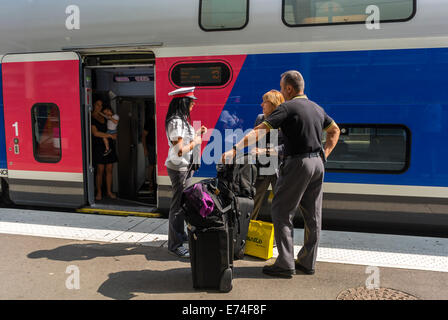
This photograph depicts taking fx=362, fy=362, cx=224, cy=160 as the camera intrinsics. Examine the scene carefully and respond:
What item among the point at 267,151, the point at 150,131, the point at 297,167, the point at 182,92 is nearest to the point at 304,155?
the point at 297,167

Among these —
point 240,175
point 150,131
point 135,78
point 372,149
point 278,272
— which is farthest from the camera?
point 150,131

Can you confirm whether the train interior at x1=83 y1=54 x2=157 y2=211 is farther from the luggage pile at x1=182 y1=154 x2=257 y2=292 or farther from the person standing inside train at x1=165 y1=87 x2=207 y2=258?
the luggage pile at x1=182 y1=154 x2=257 y2=292

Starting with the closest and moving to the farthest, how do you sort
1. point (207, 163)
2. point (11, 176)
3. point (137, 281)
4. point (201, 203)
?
1. point (201, 203)
2. point (137, 281)
3. point (207, 163)
4. point (11, 176)

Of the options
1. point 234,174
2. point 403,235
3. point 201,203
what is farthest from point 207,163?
point 403,235

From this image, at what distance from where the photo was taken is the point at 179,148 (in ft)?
12.0

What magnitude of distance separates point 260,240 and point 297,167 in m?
1.00

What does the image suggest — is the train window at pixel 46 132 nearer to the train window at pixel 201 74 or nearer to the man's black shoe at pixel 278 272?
the train window at pixel 201 74

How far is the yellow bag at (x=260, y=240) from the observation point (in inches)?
148

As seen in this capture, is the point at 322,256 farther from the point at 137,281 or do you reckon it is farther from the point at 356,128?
the point at 137,281

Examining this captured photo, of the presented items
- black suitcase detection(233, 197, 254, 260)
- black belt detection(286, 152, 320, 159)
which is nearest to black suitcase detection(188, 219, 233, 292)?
black suitcase detection(233, 197, 254, 260)

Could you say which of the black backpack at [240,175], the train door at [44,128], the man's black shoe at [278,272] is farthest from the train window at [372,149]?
the train door at [44,128]

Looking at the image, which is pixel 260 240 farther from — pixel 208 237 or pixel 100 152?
pixel 100 152

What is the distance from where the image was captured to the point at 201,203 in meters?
2.96

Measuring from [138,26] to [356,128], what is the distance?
3.06 meters
